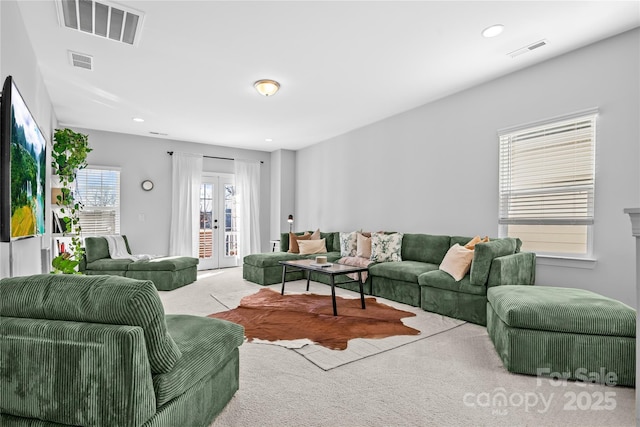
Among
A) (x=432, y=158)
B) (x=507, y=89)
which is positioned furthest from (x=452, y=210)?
(x=507, y=89)

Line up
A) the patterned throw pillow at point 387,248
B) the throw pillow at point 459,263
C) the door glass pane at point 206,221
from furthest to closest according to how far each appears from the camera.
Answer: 1. the door glass pane at point 206,221
2. the patterned throw pillow at point 387,248
3. the throw pillow at point 459,263

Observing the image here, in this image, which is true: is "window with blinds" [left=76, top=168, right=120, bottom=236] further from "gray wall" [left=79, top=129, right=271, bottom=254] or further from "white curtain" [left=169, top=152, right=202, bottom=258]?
"white curtain" [left=169, top=152, right=202, bottom=258]

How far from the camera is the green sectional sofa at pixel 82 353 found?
4.02ft

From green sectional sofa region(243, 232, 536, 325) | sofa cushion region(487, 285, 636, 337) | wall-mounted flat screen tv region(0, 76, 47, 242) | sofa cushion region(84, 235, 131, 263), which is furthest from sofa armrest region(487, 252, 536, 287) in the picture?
sofa cushion region(84, 235, 131, 263)

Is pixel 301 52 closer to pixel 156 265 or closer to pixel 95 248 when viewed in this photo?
pixel 156 265

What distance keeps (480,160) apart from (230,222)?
5288mm

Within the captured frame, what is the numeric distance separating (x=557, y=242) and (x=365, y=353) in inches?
95.0

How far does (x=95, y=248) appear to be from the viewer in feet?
17.4

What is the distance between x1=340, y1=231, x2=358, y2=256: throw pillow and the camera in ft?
18.3

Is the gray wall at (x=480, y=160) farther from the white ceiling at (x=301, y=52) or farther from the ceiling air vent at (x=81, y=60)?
the ceiling air vent at (x=81, y=60)

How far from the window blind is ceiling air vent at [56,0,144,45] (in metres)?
3.96

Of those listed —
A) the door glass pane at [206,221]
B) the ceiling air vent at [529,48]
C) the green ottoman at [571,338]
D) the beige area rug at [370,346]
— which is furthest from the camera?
the door glass pane at [206,221]

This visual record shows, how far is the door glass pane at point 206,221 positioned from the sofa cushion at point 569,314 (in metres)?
6.05

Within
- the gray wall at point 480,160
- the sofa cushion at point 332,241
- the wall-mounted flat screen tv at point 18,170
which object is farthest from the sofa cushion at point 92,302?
the sofa cushion at point 332,241
